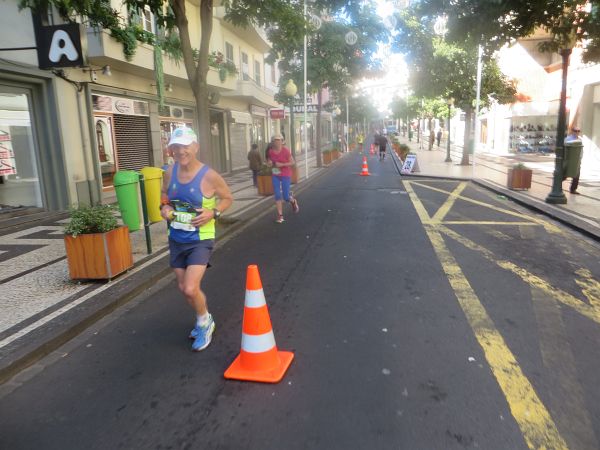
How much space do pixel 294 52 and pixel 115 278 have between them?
64.5 feet

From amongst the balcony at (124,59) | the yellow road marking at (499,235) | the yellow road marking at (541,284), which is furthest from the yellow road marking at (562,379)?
the balcony at (124,59)

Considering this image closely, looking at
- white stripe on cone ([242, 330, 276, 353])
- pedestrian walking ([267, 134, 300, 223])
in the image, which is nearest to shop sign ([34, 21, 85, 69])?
pedestrian walking ([267, 134, 300, 223])

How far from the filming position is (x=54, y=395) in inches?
127

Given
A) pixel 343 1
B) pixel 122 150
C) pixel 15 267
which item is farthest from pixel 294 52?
pixel 15 267

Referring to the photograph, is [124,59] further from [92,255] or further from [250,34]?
[250,34]

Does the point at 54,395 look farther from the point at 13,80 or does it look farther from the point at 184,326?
the point at 13,80

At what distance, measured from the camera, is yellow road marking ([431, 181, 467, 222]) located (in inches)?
378

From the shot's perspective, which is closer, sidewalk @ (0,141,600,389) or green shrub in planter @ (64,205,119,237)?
sidewalk @ (0,141,600,389)

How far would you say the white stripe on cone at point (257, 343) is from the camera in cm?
336

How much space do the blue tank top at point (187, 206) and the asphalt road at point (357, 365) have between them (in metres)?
0.95

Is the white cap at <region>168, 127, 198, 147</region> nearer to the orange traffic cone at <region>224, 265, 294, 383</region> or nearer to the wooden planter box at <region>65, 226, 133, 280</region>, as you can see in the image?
the orange traffic cone at <region>224, 265, 294, 383</region>

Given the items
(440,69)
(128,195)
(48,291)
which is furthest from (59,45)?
(440,69)

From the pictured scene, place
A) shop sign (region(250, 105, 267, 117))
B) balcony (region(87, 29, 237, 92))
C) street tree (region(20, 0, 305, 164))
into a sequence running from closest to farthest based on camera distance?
street tree (region(20, 0, 305, 164))
balcony (region(87, 29, 237, 92))
shop sign (region(250, 105, 267, 117))

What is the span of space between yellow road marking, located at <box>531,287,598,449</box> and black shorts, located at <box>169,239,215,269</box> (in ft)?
8.64
